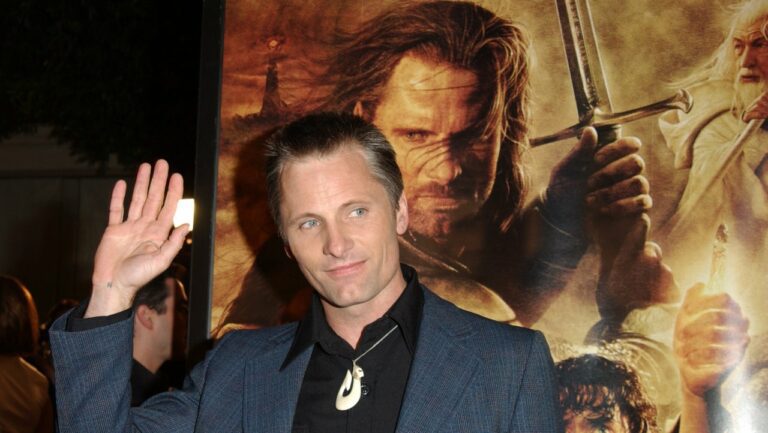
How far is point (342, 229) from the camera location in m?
1.87

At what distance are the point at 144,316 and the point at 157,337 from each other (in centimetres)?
10

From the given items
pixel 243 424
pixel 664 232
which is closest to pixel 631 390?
pixel 664 232

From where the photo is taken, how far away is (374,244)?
6.16 feet

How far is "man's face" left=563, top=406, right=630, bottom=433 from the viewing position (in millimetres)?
2311

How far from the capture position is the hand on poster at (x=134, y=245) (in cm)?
175

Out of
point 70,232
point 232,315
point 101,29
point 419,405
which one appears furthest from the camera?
point 70,232

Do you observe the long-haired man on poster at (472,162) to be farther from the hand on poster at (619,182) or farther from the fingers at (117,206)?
the fingers at (117,206)

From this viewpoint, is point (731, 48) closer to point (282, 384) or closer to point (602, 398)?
point (602, 398)

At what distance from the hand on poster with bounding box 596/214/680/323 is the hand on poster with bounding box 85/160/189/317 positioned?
3.71 ft

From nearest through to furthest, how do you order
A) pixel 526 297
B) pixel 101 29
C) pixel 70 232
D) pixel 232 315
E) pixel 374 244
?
pixel 374 244, pixel 526 297, pixel 232 315, pixel 101 29, pixel 70 232

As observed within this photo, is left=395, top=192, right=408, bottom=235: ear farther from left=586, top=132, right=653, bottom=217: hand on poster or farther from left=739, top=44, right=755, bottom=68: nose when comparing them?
left=739, top=44, right=755, bottom=68: nose

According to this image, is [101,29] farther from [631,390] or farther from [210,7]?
[631,390]

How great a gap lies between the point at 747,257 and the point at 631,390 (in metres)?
0.44

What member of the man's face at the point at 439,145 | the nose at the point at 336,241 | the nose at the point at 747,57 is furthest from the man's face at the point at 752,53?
the nose at the point at 336,241
